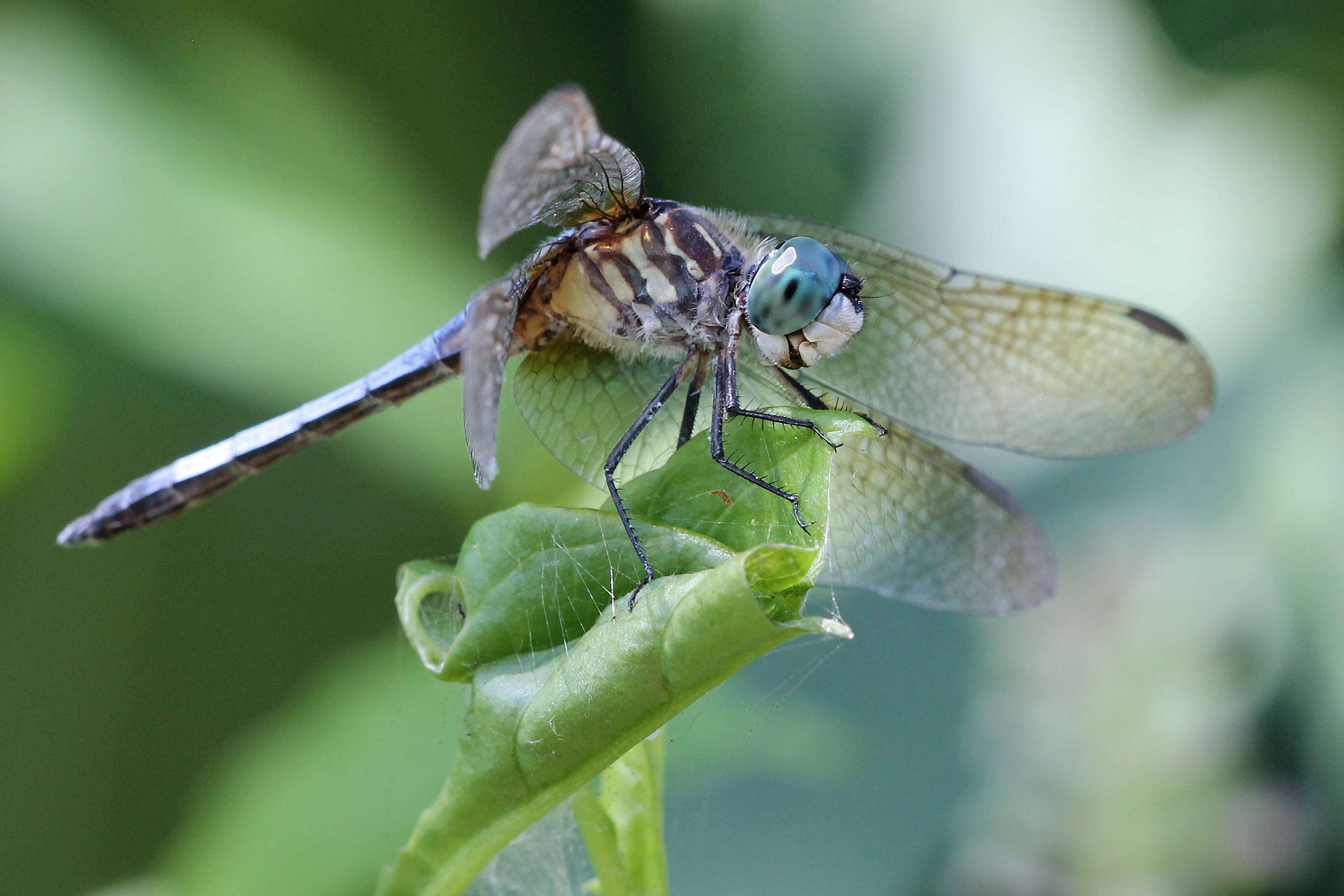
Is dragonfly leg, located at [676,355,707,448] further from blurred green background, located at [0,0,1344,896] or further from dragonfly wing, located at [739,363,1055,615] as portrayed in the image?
blurred green background, located at [0,0,1344,896]

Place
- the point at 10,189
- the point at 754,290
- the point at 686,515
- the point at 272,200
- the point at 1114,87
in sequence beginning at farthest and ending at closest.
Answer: the point at 1114,87 < the point at 272,200 < the point at 10,189 < the point at 754,290 < the point at 686,515

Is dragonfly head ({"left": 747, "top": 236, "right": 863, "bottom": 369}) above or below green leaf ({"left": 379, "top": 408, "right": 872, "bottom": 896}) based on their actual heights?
above

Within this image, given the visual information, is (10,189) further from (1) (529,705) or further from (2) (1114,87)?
(2) (1114,87)

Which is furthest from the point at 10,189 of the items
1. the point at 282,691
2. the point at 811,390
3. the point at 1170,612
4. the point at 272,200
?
the point at 1170,612

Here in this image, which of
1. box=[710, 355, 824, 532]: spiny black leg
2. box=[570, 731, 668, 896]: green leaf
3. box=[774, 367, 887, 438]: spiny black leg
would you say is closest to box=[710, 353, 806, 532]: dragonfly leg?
box=[710, 355, 824, 532]: spiny black leg

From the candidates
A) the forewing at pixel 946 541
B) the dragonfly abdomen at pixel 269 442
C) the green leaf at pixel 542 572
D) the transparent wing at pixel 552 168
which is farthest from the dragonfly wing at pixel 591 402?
the green leaf at pixel 542 572
